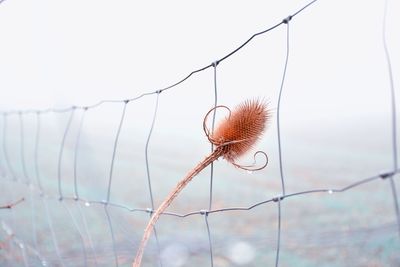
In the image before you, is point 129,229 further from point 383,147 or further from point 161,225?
point 383,147

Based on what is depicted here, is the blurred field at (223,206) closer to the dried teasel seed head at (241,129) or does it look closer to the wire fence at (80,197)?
the wire fence at (80,197)

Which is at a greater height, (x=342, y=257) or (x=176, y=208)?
(x=176, y=208)

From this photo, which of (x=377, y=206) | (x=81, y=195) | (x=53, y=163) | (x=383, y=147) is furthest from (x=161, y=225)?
(x=383, y=147)

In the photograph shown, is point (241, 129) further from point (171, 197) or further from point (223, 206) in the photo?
point (223, 206)

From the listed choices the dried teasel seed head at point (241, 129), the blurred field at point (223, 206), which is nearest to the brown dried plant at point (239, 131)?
the dried teasel seed head at point (241, 129)

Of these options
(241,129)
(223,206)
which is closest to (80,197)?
(223,206)

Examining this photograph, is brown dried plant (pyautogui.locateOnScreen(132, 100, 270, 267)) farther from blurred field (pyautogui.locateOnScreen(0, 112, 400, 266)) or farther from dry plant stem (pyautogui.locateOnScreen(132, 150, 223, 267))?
blurred field (pyautogui.locateOnScreen(0, 112, 400, 266))
